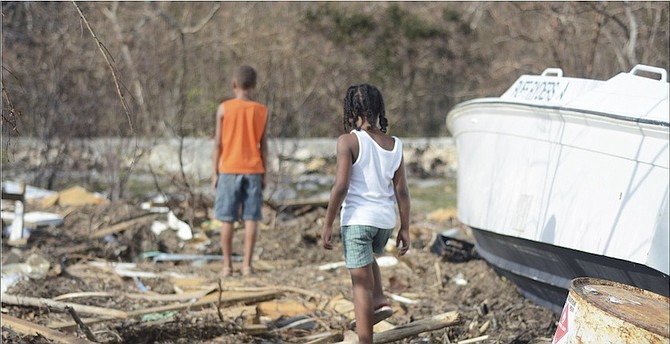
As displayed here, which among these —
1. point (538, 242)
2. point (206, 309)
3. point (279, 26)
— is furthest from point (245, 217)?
point (279, 26)

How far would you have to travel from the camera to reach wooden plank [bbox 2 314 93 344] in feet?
14.5

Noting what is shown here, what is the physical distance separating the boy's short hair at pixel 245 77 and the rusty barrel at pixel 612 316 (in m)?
4.35

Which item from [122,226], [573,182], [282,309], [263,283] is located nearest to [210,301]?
[282,309]

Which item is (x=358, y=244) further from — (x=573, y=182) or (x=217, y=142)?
(x=217, y=142)

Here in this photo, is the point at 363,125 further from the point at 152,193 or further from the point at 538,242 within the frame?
the point at 152,193

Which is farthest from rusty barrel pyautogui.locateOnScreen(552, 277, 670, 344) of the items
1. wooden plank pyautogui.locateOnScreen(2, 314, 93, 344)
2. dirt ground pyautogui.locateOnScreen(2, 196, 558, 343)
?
wooden plank pyautogui.locateOnScreen(2, 314, 93, 344)

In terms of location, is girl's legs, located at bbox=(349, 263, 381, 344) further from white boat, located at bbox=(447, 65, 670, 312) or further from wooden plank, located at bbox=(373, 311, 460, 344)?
white boat, located at bbox=(447, 65, 670, 312)

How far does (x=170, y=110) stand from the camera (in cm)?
1326

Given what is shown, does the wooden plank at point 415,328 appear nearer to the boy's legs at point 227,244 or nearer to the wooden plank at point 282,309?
the wooden plank at point 282,309

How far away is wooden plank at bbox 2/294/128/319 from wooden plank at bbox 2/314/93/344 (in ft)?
1.55

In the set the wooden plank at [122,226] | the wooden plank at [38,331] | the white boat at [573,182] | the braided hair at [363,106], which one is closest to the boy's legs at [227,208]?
the wooden plank at [122,226]

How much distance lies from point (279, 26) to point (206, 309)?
1185cm

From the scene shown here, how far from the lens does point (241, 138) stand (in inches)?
287

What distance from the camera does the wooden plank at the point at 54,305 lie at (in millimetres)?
5465
